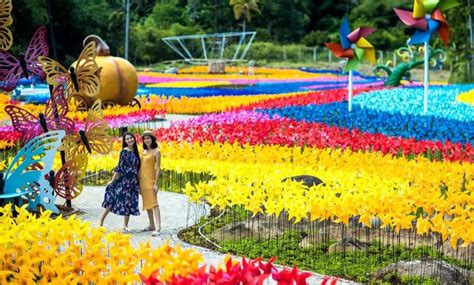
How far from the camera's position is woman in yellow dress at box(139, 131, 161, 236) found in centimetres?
871

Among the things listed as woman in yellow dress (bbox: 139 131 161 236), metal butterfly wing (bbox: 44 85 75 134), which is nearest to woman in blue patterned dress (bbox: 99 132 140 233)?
woman in yellow dress (bbox: 139 131 161 236)

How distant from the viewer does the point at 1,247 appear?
5801mm

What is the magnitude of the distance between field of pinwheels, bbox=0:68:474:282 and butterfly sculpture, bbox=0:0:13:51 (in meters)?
2.83

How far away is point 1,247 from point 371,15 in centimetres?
6273

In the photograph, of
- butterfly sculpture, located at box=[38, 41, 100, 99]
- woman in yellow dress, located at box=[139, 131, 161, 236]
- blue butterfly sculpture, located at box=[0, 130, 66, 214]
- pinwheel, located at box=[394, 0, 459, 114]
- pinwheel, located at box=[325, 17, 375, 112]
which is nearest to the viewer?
blue butterfly sculpture, located at box=[0, 130, 66, 214]

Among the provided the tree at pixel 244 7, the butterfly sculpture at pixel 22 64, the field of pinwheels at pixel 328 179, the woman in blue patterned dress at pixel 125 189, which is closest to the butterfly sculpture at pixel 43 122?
the butterfly sculpture at pixel 22 64

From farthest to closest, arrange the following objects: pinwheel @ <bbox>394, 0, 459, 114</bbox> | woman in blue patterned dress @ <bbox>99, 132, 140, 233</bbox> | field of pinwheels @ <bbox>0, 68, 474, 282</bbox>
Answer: pinwheel @ <bbox>394, 0, 459, 114</bbox>, woman in blue patterned dress @ <bbox>99, 132, 140, 233</bbox>, field of pinwheels @ <bbox>0, 68, 474, 282</bbox>

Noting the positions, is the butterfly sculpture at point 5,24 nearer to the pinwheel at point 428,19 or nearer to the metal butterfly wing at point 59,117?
the metal butterfly wing at point 59,117

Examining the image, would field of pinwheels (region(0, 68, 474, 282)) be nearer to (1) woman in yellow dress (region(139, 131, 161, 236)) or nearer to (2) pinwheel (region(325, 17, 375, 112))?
(1) woman in yellow dress (region(139, 131, 161, 236))

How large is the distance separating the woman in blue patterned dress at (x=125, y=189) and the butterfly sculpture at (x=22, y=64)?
181 cm

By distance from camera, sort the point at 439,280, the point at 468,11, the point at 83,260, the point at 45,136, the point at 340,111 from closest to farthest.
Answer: the point at 83,260 < the point at 439,280 < the point at 45,136 < the point at 340,111 < the point at 468,11

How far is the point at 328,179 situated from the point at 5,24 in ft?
14.1

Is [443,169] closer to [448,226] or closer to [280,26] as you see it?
[448,226]

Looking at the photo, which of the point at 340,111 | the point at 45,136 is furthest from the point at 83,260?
the point at 340,111
